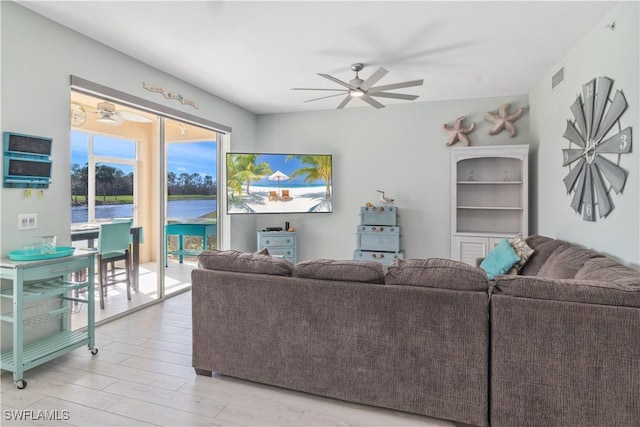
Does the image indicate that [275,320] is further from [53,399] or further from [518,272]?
[518,272]

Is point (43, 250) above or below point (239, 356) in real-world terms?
above

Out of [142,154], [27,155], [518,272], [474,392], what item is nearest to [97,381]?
[27,155]

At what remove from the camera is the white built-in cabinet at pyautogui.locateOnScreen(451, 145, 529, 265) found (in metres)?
4.49

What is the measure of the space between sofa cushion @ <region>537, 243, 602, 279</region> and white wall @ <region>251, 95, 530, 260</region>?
2282 mm

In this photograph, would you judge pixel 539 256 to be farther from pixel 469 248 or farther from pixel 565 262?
pixel 469 248

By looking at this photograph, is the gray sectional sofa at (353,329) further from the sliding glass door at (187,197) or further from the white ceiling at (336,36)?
the sliding glass door at (187,197)

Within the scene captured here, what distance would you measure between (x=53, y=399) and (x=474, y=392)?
8.10ft

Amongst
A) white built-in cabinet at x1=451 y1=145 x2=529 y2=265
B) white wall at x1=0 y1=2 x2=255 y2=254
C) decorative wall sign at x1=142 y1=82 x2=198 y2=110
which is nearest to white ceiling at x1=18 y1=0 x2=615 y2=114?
white wall at x1=0 y1=2 x2=255 y2=254

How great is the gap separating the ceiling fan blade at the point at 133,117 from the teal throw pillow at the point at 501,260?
4069 millimetres

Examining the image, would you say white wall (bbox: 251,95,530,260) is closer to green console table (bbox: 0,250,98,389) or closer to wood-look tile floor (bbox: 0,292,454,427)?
wood-look tile floor (bbox: 0,292,454,427)

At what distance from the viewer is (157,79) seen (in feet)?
12.7

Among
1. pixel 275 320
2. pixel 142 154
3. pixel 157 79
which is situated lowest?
pixel 275 320

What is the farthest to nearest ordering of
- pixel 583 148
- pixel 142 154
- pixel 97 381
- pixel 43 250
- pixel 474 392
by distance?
pixel 142 154 < pixel 583 148 < pixel 43 250 < pixel 97 381 < pixel 474 392

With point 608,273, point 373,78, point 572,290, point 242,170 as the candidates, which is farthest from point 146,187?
point 608,273
